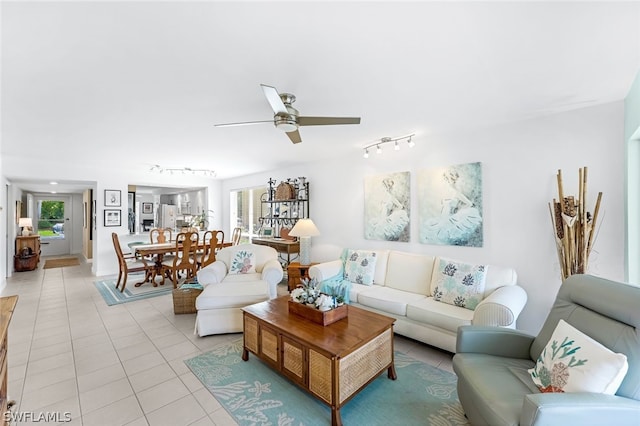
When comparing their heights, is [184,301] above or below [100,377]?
above

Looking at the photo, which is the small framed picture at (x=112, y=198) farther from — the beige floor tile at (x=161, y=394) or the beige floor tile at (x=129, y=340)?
the beige floor tile at (x=161, y=394)

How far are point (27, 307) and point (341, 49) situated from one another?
5.61 metres

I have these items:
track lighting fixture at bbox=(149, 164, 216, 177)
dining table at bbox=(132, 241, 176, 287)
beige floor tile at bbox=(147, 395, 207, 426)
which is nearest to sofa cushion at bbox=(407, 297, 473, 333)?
beige floor tile at bbox=(147, 395, 207, 426)

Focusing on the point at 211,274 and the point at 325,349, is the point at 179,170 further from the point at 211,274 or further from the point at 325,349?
the point at 325,349

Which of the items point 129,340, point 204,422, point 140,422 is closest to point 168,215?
point 129,340

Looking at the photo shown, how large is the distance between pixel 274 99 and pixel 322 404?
2.23m

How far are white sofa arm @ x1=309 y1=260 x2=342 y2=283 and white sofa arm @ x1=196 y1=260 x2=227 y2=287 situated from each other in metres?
1.21

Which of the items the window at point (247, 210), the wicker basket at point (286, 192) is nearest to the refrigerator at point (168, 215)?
the window at point (247, 210)

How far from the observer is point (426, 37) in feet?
5.33

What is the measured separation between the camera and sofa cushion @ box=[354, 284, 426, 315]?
9.76 feet

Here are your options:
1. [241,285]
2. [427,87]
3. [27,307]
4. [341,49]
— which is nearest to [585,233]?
[427,87]

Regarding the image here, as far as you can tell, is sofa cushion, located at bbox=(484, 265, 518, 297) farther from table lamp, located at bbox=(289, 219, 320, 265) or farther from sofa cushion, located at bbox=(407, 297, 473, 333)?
table lamp, located at bbox=(289, 219, 320, 265)

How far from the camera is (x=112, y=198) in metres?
6.18

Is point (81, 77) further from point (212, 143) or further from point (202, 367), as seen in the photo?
point (202, 367)
